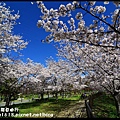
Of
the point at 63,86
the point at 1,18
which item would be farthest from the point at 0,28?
the point at 63,86

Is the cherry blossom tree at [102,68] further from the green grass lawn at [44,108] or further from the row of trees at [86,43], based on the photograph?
the green grass lawn at [44,108]

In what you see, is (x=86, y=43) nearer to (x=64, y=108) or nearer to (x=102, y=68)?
(x=102, y=68)

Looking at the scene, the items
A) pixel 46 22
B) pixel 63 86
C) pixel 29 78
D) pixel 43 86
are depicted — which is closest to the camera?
pixel 46 22

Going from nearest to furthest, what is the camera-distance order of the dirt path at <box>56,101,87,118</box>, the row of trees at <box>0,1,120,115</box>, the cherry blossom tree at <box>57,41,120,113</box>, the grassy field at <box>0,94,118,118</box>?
the row of trees at <box>0,1,120,115</box>
the cherry blossom tree at <box>57,41,120,113</box>
the dirt path at <box>56,101,87,118</box>
the grassy field at <box>0,94,118,118</box>

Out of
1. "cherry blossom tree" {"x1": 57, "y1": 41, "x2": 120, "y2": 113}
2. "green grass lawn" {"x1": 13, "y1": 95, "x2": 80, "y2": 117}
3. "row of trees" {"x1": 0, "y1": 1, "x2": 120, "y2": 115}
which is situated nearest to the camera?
"row of trees" {"x1": 0, "y1": 1, "x2": 120, "y2": 115}

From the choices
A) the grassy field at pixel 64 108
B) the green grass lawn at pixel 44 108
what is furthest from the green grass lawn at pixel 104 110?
the green grass lawn at pixel 44 108

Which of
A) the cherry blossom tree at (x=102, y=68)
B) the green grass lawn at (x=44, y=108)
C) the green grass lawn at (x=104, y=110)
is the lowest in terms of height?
the green grass lawn at (x=44, y=108)

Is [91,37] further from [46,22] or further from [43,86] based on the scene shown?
[43,86]

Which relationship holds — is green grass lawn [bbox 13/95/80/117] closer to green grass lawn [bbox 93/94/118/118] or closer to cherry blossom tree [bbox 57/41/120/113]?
green grass lawn [bbox 93/94/118/118]

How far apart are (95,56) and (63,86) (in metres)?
13.4

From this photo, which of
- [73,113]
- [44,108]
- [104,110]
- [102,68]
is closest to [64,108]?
[44,108]

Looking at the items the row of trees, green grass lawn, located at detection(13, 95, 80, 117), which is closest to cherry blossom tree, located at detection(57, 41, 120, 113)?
the row of trees

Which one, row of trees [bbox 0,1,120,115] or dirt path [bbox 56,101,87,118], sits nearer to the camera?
row of trees [bbox 0,1,120,115]

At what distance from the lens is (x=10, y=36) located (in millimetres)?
10227
